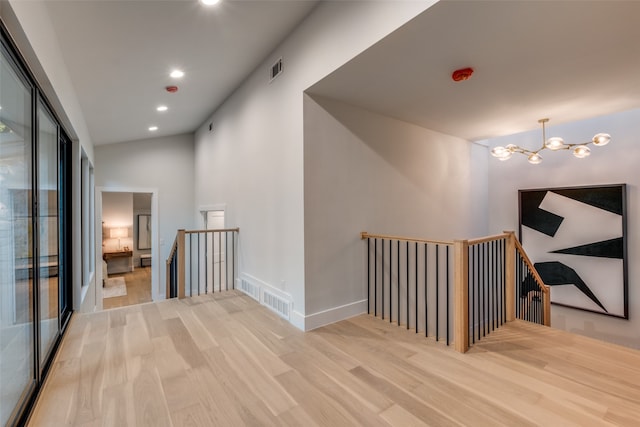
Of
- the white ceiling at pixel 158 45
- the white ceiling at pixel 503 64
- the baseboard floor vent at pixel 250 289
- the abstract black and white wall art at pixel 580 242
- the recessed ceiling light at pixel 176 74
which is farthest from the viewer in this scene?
the abstract black and white wall art at pixel 580 242

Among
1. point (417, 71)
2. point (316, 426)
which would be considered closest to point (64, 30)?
point (417, 71)

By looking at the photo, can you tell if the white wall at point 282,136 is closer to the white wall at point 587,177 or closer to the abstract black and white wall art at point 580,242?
the white wall at point 587,177

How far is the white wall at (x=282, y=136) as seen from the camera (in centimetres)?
243

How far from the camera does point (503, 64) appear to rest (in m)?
2.59

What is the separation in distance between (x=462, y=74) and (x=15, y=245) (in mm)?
3653

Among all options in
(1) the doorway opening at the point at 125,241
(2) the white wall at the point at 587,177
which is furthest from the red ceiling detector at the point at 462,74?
(1) the doorway opening at the point at 125,241

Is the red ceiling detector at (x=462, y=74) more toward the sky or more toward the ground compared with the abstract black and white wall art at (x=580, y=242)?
more toward the sky

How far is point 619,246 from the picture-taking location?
14.8 feet

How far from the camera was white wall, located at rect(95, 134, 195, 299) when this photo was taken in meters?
6.03

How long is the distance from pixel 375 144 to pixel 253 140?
168 cm

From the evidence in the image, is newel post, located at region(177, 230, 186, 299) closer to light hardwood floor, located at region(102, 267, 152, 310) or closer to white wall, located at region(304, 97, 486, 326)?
white wall, located at region(304, 97, 486, 326)

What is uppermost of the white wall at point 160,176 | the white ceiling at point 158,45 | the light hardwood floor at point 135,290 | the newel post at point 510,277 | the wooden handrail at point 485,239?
the white ceiling at point 158,45

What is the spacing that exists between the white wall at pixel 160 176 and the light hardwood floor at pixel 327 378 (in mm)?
3627

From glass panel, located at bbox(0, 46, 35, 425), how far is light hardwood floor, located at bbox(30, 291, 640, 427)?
0.99ft
